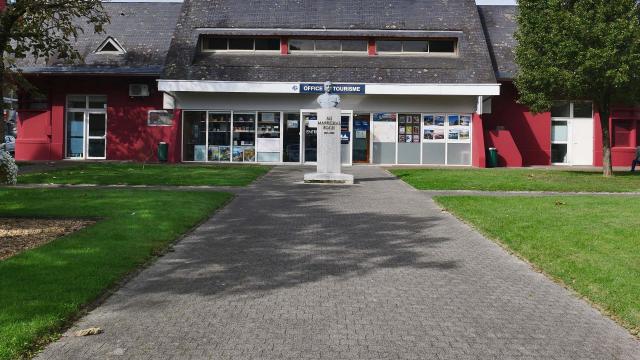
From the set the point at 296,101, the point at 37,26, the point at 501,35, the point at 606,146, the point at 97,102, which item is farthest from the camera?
the point at 501,35

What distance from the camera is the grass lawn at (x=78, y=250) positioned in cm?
565

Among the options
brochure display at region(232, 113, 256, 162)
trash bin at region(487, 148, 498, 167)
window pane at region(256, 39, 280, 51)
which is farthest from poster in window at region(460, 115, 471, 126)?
brochure display at region(232, 113, 256, 162)

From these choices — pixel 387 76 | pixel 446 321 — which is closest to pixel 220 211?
pixel 446 321

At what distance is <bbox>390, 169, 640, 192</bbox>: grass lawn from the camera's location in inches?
716

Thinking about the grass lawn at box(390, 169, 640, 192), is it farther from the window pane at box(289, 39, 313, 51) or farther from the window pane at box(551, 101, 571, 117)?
the window pane at box(289, 39, 313, 51)

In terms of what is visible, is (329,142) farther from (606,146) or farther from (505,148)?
(505,148)

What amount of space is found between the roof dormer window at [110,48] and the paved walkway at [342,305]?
21858mm

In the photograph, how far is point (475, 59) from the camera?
2914cm

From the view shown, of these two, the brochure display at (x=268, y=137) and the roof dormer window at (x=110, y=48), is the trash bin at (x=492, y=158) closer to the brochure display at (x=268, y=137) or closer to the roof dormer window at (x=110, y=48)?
the brochure display at (x=268, y=137)

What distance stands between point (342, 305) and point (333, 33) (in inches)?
964

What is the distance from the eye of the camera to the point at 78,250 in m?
8.56

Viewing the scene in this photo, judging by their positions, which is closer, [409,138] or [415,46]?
[409,138]

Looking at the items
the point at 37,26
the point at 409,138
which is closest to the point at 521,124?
the point at 409,138

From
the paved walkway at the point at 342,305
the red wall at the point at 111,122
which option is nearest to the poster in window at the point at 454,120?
the red wall at the point at 111,122
